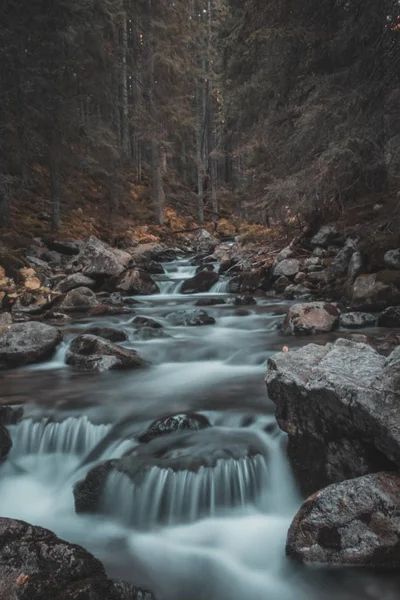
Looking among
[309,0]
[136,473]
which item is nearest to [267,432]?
[136,473]

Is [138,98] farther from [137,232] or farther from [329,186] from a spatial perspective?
[329,186]

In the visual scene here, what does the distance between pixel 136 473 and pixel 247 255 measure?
550 inches

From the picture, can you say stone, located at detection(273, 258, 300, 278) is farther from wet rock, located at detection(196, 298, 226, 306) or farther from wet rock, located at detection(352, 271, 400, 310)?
wet rock, located at detection(352, 271, 400, 310)

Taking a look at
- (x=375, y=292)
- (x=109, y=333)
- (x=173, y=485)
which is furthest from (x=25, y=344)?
(x=375, y=292)

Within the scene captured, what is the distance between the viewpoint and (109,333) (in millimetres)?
8922

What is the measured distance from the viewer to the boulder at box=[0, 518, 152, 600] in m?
2.55

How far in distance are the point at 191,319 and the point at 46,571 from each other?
8198 mm

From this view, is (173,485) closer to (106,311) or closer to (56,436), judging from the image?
(56,436)

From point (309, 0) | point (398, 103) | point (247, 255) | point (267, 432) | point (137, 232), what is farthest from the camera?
point (137, 232)

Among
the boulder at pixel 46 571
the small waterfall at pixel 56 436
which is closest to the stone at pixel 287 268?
the small waterfall at pixel 56 436

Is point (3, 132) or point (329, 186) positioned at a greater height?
point (3, 132)

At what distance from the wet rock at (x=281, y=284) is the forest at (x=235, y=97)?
2.00 meters

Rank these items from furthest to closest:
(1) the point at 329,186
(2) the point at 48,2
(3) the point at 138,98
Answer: (3) the point at 138,98 < (2) the point at 48,2 < (1) the point at 329,186

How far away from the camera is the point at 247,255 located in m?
17.5
